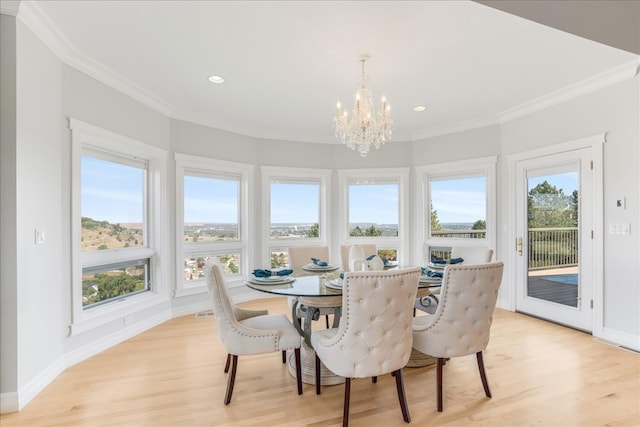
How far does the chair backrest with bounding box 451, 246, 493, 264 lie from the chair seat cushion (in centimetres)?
208

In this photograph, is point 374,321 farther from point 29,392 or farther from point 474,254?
point 29,392

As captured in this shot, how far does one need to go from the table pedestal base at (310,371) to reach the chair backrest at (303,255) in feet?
3.80

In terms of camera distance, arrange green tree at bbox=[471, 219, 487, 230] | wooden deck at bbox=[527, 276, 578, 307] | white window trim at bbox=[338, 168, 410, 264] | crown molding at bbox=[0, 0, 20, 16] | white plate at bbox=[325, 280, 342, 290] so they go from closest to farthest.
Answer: crown molding at bbox=[0, 0, 20, 16]
white plate at bbox=[325, 280, 342, 290]
wooden deck at bbox=[527, 276, 578, 307]
green tree at bbox=[471, 219, 487, 230]
white window trim at bbox=[338, 168, 410, 264]

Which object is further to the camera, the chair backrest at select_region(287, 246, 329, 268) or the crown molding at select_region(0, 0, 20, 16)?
the chair backrest at select_region(287, 246, 329, 268)

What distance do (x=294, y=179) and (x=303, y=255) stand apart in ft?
6.18

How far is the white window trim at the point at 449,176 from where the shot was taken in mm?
4555

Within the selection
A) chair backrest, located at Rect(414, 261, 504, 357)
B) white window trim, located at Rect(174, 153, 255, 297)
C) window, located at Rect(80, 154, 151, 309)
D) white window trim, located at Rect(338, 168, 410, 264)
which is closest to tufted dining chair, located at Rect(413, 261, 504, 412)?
chair backrest, located at Rect(414, 261, 504, 357)

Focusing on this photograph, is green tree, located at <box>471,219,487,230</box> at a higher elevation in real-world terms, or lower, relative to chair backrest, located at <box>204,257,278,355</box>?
higher

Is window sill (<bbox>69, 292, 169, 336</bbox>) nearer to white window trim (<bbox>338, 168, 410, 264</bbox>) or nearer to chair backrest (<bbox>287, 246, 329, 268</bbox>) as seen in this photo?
chair backrest (<bbox>287, 246, 329, 268</bbox>)

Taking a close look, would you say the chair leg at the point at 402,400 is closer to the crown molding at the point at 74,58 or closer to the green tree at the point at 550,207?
the green tree at the point at 550,207

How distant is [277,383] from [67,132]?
2756 mm

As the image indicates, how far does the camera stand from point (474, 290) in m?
2.09

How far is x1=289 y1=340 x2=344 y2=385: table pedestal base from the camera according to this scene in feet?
7.99

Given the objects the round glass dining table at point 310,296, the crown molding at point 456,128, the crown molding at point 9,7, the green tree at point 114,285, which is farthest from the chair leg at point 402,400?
the crown molding at point 456,128
